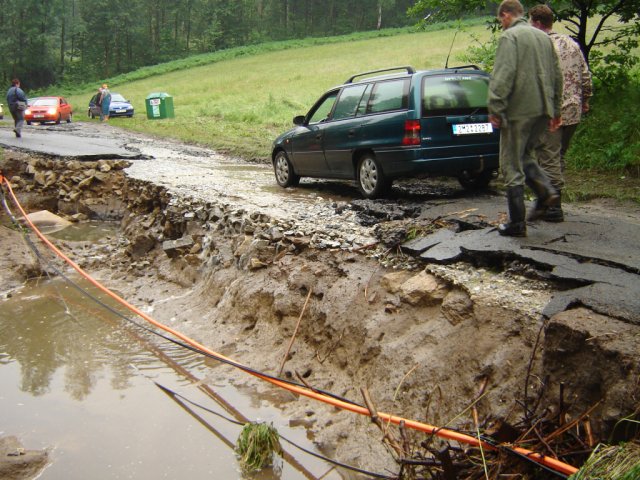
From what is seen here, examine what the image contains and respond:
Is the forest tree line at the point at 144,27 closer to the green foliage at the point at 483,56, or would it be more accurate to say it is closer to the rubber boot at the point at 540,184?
the green foliage at the point at 483,56

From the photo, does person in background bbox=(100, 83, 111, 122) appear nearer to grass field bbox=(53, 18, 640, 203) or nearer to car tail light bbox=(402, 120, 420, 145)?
grass field bbox=(53, 18, 640, 203)

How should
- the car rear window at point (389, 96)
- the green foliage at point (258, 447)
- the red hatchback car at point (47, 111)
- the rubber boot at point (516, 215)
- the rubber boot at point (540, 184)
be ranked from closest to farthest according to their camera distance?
1. the green foliage at point (258, 447)
2. the rubber boot at point (516, 215)
3. the rubber boot at point (540, 184)
4. the car rear window at point (389, 96)
5. the red hatchback car at point (47, 111)

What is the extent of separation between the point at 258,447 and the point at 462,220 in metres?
3.39

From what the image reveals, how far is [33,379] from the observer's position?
6.29m

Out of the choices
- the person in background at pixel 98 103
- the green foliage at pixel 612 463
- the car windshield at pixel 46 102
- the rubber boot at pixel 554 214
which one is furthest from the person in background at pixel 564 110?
the person in background at pixel 98 103

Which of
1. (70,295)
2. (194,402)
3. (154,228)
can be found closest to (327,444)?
(194,402)

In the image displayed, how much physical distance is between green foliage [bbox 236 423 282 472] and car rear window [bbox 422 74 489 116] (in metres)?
4.98

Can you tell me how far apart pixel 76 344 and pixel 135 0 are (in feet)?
291

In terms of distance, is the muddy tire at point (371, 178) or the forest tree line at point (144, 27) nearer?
the muddy tire at point (371, 178)

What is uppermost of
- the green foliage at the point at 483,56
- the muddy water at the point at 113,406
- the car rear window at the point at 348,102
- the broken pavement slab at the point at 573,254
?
the green foliage at the point at 483,56

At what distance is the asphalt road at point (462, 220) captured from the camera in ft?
15.1

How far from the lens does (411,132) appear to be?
811cm

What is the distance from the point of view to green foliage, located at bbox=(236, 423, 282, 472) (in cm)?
455

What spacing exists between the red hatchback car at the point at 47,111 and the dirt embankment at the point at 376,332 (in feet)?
67.6
